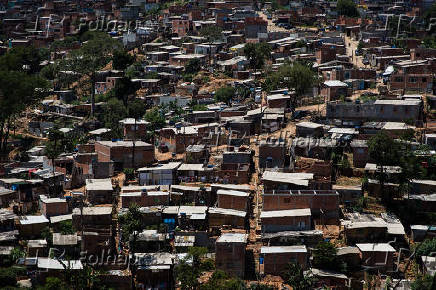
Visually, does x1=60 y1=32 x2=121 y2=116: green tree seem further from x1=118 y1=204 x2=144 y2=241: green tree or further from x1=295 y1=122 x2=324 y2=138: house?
x1=118 y1=204 x2=144 y2=241: green tree

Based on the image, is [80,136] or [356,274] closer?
[356,274]

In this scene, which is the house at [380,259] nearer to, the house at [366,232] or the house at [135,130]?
the house at [366,232]

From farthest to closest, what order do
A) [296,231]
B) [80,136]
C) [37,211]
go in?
[80,136] → [37,211] → [296,231]

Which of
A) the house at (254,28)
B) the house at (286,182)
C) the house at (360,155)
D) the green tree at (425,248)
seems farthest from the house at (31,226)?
the house at (254,28)

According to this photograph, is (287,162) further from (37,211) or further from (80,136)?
(80,136)

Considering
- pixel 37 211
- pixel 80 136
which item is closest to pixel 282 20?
pixel 80 136

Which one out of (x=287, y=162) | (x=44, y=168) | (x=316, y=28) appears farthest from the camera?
(x=316, y=28)
